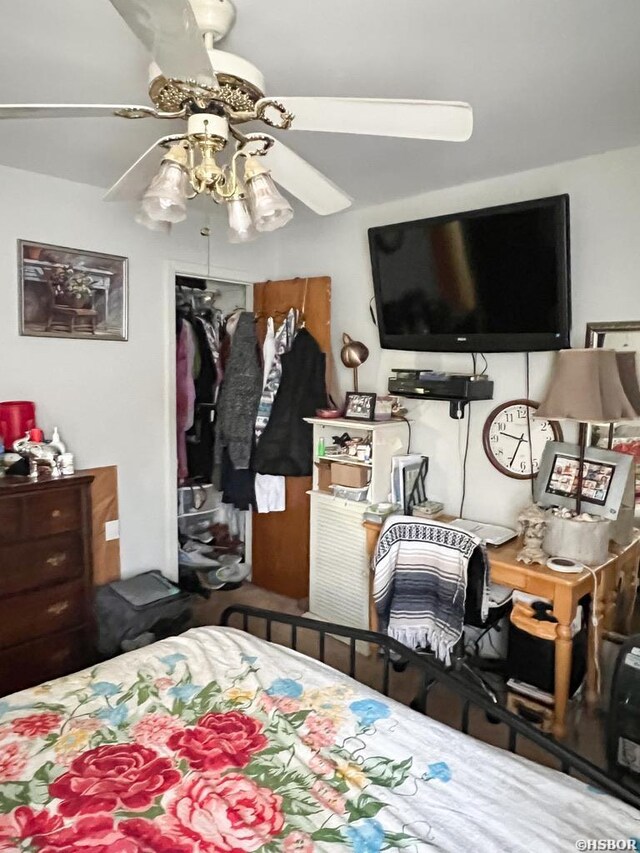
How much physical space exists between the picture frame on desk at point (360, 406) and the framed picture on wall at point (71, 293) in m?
1.26

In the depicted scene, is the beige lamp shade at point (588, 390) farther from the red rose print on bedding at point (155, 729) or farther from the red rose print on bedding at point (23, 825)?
the red rose print on bedding at point (23, 825)

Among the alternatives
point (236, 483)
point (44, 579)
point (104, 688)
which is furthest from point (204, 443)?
point (104, 688)

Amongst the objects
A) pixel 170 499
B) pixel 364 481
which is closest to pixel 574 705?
pixel 364 481

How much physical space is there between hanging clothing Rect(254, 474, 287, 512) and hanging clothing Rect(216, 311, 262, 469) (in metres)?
0.18

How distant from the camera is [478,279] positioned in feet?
8.31

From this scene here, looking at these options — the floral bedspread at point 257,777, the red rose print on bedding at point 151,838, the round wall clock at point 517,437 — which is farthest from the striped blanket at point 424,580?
the red rose print on bedding at point 151,838

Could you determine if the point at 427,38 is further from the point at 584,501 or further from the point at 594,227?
the point at 584,501

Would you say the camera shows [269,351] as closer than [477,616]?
No

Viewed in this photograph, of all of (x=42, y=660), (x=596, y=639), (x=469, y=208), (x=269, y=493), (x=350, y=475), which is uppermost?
(x=469, y=208)

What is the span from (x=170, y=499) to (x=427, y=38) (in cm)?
257

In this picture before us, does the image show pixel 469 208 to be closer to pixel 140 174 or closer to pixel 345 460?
pixel 345 460

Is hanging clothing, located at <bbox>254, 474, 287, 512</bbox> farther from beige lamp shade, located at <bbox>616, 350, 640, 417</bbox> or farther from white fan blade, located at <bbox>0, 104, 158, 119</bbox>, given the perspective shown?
white fan blade, located at <bbox>0, 104, 158, 119</bbox>

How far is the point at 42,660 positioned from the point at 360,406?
1895 millimetres

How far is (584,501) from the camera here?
2.40 metres
